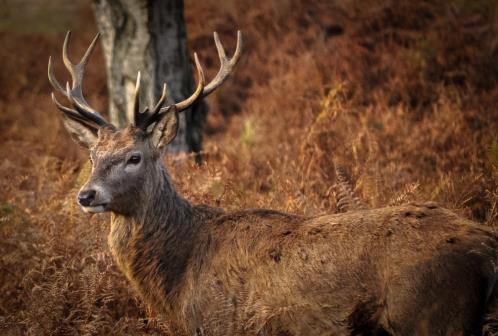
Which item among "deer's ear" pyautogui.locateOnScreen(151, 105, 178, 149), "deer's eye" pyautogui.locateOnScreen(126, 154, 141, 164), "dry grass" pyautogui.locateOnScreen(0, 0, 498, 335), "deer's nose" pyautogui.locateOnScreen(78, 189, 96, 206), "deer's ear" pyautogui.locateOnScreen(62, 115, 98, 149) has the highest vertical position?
"deer's ear" pyautogui.locateOnScreen(62, 115, 98, 149)

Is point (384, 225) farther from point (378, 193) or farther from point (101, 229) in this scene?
point (101, 229)

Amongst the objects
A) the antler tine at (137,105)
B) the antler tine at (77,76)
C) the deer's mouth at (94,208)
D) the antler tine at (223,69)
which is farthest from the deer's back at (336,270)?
the antler tine at (77,76)

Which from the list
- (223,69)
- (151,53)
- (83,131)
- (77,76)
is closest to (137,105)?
(83,131)

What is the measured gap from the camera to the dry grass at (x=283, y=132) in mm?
6086

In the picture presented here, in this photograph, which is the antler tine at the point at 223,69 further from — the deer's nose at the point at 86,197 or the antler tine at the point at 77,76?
the deer's nose at the point at 86,197

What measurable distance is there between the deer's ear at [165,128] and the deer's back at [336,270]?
A: 0.92 meters

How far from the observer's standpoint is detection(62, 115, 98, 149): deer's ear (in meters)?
5.79

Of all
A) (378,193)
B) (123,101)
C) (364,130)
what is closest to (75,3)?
(123,101)

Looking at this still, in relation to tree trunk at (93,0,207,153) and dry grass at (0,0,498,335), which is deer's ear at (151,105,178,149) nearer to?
dry grass at (0,0,498,335)

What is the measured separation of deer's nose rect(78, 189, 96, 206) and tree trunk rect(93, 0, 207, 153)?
3.66 meters

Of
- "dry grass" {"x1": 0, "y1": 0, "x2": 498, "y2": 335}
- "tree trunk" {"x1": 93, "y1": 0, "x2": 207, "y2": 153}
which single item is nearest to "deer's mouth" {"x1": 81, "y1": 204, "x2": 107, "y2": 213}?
"dry grass" {"x1": 0, "y1": 0, "x2": 498, "y2": 335}

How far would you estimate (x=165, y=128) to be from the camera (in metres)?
5.52

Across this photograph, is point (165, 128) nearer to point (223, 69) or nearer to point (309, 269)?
point (223, 69)

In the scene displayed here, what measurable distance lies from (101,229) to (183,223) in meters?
1.38
